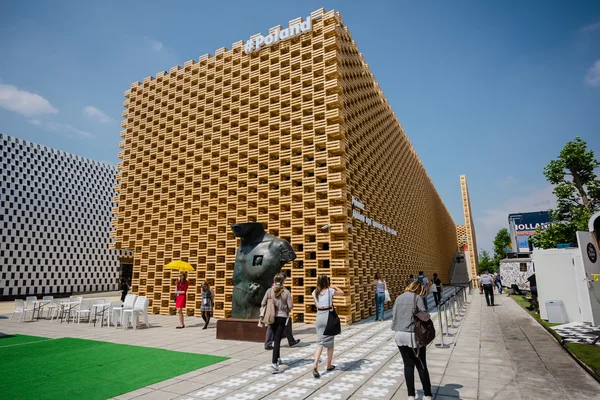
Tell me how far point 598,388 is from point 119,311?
12.6 m

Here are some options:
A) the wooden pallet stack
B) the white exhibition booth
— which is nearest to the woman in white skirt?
the wooden pallet stack

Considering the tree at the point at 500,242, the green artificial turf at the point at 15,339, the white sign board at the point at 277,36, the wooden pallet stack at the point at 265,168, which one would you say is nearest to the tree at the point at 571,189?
the wooden pallet stack at the point at 265,168

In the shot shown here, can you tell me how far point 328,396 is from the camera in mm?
4523

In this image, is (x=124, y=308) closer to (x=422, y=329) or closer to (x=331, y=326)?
(x=331, y=326)

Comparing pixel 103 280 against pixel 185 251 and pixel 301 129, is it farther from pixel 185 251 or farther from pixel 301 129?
pixel 301 129

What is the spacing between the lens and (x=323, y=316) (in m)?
5.52

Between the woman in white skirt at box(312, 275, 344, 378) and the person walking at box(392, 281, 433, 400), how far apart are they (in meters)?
1.27

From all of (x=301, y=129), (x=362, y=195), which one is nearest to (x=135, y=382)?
(x=301, y=129)

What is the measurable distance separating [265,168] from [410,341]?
10.3 metres

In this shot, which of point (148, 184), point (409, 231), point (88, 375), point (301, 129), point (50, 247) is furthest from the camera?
point (50, 247)

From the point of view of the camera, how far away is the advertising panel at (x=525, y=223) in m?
47.7

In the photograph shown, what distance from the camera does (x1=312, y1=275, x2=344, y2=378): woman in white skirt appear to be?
213 inches

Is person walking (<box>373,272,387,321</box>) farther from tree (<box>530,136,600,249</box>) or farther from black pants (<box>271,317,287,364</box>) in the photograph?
tree (<box>530,136,600,249</box>)

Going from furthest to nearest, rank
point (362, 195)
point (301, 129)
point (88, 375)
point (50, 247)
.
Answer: point (50, 247) → point (362, 195) → point (301, 129) → point (88, 375)
